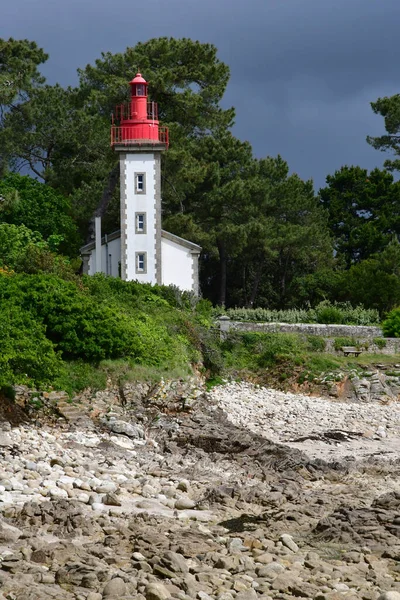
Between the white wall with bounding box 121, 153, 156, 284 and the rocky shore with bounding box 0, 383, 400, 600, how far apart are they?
525 inches

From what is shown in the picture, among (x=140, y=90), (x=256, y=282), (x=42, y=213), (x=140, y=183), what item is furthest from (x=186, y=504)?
(x=256, y=282)

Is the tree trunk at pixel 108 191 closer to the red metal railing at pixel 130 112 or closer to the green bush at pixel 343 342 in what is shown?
the red metal railing at pixel 130 112

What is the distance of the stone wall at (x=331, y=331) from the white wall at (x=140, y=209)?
5493mm

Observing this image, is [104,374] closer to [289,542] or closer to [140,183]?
[289,542]

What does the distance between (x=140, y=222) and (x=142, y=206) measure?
25.1 inches

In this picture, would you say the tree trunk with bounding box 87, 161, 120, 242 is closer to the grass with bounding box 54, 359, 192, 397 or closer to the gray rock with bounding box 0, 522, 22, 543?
the grass with bounding box 54, 359, 192, 397

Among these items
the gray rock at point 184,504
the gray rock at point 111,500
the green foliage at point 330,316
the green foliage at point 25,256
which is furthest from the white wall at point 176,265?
the gray rock at point 111,500

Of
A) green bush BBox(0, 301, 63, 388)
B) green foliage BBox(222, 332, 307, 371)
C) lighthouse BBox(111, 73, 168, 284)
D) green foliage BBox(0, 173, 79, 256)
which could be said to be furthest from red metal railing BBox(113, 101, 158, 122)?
green bush BBox(0, 301, 63, 388)

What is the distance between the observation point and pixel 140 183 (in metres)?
32.8

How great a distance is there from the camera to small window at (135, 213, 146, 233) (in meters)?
32.7

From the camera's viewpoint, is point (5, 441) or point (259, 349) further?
point (259, 349)

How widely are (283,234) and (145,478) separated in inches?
1152

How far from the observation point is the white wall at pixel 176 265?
108 ft

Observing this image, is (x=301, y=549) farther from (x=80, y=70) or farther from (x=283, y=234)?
(x=80, y=70)
